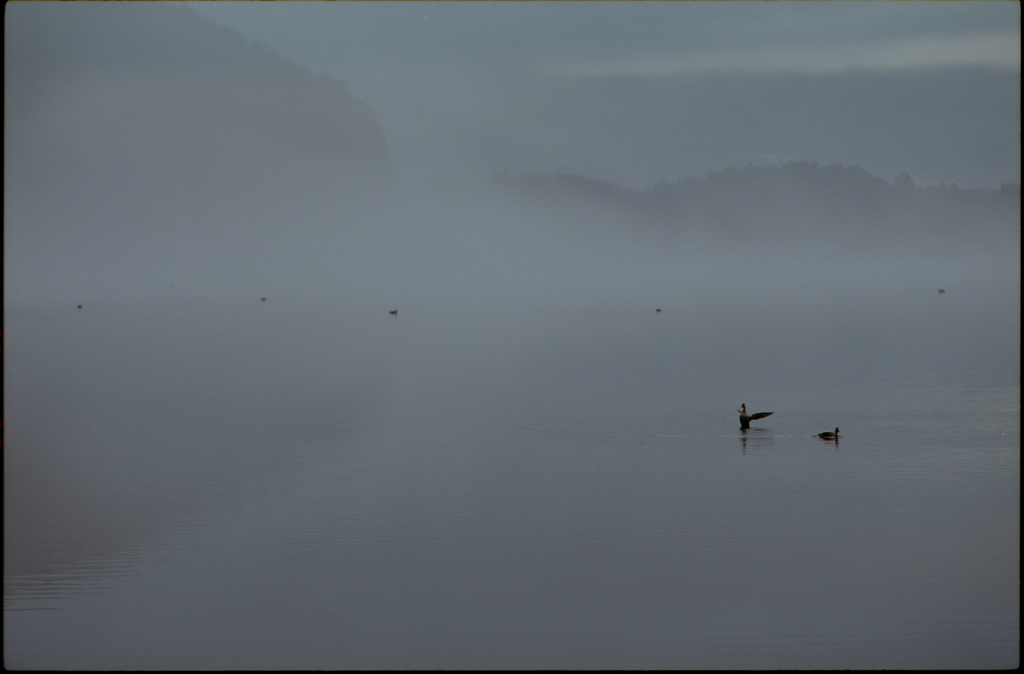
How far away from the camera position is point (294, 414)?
37750mm

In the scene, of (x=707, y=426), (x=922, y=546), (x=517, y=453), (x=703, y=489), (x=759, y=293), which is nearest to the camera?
(x=922, y=546)

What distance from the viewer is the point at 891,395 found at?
41.3 metres

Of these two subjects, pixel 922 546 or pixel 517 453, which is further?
pixel 517 453

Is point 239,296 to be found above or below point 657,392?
above

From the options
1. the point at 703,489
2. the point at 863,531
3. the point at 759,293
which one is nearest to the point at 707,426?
the point at 703,489

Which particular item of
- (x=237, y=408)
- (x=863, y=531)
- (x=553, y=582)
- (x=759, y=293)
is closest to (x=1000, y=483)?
(x=863, y=531)

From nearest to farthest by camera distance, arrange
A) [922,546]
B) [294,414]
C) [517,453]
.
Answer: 1. [922,546]
2. [517,453]
3. [294,414]

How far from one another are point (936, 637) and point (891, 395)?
24434mm

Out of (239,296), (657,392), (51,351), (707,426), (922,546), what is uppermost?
(239,296)

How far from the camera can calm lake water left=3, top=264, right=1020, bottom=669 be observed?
703 inches

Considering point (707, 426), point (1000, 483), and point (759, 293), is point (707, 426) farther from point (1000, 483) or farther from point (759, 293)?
point (759, 293)

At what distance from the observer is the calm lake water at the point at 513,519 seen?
17.8 m

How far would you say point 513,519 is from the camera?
2403 cm

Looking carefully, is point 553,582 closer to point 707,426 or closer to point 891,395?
point 707,426
